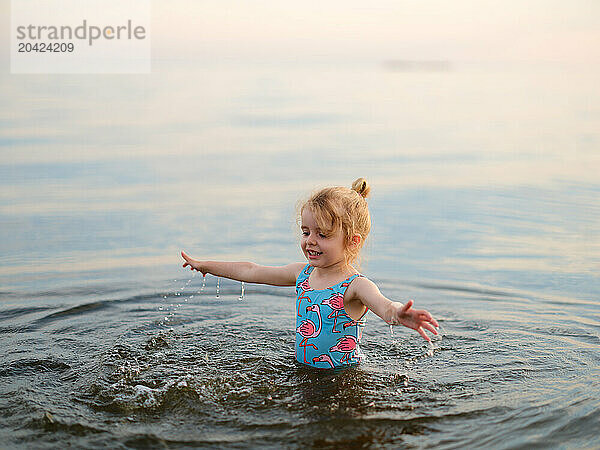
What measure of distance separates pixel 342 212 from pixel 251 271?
0.82 meters

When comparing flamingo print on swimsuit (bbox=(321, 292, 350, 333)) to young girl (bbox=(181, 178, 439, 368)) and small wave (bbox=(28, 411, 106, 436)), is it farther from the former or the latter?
small wave (bbox=(28, 411, 106, 436))

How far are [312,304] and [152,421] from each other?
46.1 inches

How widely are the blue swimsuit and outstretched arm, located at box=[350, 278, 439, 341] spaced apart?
0.14m

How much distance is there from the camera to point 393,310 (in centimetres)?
375

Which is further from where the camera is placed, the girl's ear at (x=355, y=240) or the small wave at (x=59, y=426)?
the girl's ear at (x=355, y=240)

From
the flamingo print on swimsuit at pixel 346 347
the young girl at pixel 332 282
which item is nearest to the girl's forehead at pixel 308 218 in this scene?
the young girl at pixel 332 282

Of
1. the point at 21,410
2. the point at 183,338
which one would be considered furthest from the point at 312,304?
the point at 21,410

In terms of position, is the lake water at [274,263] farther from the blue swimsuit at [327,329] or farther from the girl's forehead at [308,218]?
the girl's forehead at [308,218]

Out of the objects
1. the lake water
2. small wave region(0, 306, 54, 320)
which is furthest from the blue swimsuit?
small wave region(0, 306, 54, 320)

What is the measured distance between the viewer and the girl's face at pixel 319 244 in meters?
4.30

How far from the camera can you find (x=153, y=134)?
12.9 meters

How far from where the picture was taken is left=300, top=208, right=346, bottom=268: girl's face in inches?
169

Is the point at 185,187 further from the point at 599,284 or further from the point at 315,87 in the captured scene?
the point at 315,87

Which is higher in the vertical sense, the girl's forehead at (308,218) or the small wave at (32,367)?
the girl's forehead at (308,218)
